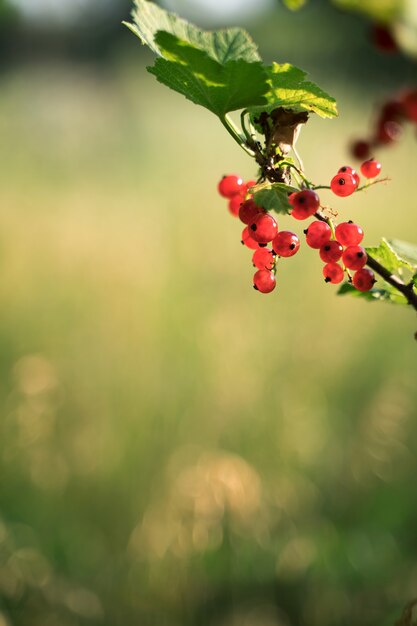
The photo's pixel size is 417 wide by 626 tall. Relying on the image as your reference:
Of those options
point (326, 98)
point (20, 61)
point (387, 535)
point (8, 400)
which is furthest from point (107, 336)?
point (20, 61)

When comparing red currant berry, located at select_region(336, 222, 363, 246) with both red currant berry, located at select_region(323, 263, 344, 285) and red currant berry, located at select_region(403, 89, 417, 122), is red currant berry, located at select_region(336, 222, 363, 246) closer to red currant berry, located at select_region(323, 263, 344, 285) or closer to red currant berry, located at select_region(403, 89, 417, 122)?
red currant berry, located at select_region(323, 263, 344, 285)

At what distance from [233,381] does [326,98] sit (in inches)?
80.8

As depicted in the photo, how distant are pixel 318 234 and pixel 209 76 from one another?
182 millimetres

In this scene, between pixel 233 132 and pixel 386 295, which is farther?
pixel 386 295

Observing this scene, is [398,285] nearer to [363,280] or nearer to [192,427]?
[363,280]

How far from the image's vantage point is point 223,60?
57 cm

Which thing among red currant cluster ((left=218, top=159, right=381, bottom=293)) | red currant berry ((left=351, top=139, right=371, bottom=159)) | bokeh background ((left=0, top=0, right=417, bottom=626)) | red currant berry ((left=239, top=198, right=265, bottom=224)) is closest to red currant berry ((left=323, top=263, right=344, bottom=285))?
red currant cluster ((left=218, top=159, right=381, bottom=293))

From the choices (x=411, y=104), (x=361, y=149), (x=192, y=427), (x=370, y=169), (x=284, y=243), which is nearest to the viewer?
(x=411, y=104)

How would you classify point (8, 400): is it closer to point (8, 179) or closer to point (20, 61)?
point (8, 179)

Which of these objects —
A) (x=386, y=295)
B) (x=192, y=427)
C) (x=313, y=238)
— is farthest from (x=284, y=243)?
(x=192, y=427)

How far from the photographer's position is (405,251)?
689 mm

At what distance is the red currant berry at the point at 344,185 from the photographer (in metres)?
0.68

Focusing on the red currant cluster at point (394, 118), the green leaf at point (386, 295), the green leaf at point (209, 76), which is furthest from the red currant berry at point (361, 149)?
the green leaf at point (209, 76)

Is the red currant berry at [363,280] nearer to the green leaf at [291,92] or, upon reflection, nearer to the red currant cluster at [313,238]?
the red currant cluster at [313,238]
